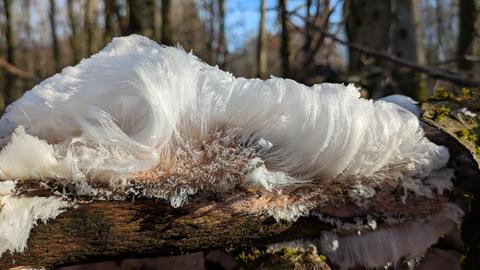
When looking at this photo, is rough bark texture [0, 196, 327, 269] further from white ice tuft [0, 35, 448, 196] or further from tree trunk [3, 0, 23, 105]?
tree trunk [3, 0, 23, 105]

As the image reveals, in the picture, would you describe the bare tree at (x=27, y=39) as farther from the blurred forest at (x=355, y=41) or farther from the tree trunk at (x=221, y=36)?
the tree trunk at (x=221, y=36)

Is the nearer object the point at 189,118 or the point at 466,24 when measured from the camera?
the point at 189,118

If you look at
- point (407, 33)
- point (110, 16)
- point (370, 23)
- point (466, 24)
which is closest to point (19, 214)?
point (370, 23)

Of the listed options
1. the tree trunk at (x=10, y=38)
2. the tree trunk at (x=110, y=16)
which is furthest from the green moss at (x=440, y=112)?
the tree trunk at (x=10, y=38)

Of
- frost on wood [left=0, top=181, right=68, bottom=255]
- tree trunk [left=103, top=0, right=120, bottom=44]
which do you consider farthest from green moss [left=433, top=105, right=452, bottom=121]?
tree trunk [left=103, top=0, right=120, bottom=44]

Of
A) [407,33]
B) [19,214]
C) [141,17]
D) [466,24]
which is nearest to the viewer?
[19,214]

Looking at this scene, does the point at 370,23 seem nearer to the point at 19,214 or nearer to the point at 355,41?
the point at 355,41

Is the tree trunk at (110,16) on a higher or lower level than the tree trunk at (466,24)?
lower

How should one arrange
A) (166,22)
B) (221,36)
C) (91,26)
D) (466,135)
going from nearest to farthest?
(466,135), (166,22), (91,26), (221,36)
